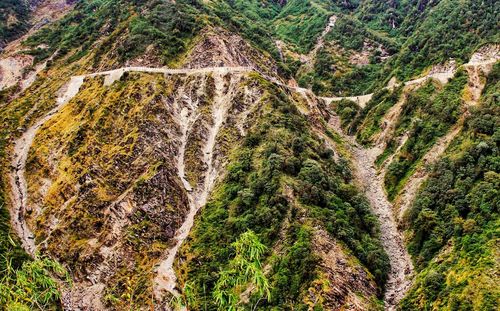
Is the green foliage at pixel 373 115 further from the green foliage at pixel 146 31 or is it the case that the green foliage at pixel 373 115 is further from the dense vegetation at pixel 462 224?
the green foliage at pixel 146 31

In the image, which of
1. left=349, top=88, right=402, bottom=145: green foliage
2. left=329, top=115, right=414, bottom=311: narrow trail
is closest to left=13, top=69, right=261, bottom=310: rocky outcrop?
left=329, top=115, right=414, bottom=311: narrow trail

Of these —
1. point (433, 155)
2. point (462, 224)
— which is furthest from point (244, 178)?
point (433, 155)

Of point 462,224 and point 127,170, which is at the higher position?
point 462,224

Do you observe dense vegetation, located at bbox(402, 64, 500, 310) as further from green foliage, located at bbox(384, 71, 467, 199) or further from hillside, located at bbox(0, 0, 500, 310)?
green foliage, located at bbox(384, 71, 467, 199)

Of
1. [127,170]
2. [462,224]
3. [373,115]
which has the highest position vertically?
[462,224]

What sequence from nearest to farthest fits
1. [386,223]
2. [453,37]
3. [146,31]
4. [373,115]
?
[386,223] < [373,115] < [146,31] < [453,37]

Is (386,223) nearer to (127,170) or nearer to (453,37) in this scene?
(127,170)

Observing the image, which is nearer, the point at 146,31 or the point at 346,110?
the point at 146,31
